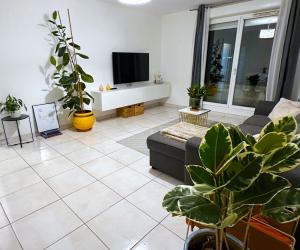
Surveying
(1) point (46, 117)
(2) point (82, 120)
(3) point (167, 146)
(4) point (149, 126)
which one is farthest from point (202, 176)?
(1) point (46, 117)

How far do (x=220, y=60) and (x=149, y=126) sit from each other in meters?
2.32

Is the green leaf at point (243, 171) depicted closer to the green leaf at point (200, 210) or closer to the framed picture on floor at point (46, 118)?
the green leaf at point (200, 210)

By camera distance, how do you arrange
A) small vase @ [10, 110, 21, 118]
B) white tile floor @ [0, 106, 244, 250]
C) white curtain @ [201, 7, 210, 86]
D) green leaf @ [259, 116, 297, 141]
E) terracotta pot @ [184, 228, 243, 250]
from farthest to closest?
1. white curtain @ [201, 7, 210, 86]
2. small vase @ [10, 110, 21, 118]
3. white tile floor @ [0, 106, 244, 250]
4. terracotta pot @ [184, 228, 243, 250]
5. green leaf @ [259, 116, 297, 141]

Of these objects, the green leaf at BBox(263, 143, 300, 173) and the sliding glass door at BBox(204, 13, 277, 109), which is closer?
the green leaf at BBox(263, 143, 300, 173)

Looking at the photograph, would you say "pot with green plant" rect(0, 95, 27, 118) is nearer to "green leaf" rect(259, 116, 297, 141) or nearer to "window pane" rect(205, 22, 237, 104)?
"green leaf" rect(259, 116, 297, 141)

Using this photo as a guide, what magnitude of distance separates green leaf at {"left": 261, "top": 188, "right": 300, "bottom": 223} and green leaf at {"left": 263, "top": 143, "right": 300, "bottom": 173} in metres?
0.10

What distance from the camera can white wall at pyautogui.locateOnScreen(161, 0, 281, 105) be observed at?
4562 millimetres

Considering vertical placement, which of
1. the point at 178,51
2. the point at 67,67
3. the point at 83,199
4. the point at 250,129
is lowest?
the point at 83,199

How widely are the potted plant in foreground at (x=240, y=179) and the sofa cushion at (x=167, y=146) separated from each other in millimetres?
1258

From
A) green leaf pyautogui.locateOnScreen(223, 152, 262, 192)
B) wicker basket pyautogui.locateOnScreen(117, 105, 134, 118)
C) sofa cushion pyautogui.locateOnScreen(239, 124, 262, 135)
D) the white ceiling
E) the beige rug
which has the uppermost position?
the white ceiling

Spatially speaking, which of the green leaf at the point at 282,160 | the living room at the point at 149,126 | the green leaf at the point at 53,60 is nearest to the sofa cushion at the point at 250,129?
the living room at the point at 149,126

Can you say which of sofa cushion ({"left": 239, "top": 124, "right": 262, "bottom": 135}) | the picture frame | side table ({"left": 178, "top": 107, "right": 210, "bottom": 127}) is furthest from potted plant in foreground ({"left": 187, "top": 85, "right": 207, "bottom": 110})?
the picture frame

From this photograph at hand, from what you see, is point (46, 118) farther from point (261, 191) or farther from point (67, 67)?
point (261, 191)

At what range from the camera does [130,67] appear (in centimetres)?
442
